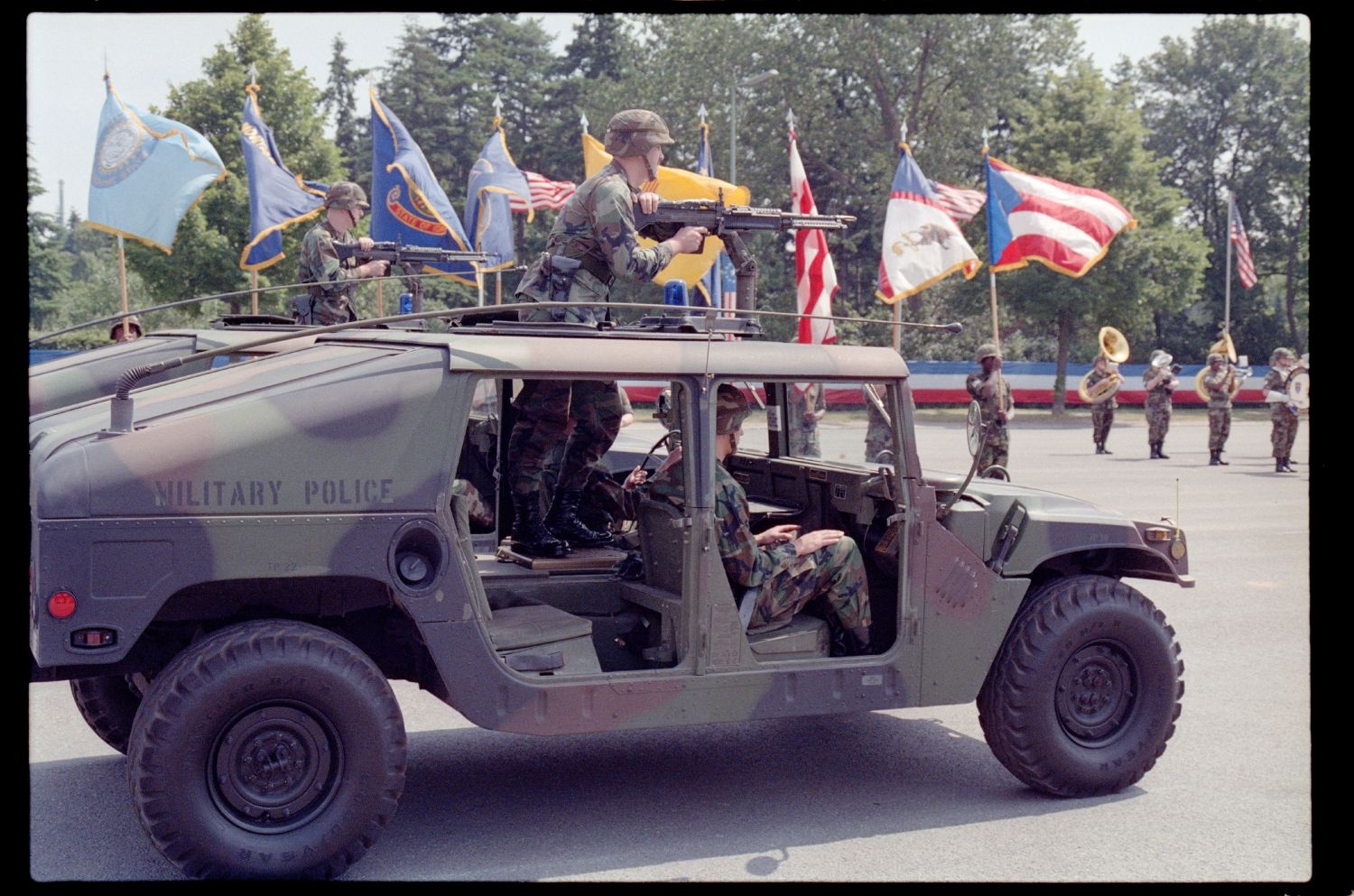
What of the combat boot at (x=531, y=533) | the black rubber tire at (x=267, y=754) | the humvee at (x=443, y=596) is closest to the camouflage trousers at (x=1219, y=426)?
the humvee at (x=443, y=596)

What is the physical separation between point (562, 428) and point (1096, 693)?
2671 mm

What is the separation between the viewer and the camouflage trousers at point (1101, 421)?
26.4 m

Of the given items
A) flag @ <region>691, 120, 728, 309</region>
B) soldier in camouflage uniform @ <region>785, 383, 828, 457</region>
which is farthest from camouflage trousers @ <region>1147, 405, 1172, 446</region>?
soldier in camouflage uniform @ <region>785, 383, 828, 457</region>

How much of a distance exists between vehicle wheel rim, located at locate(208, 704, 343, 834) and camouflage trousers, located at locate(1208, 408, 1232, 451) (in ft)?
71.5

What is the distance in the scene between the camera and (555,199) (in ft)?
83.1

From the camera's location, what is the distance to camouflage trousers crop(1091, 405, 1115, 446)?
86.5ft

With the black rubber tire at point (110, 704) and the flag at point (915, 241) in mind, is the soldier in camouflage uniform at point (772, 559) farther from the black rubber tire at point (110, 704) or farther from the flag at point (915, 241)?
the flag at point (915, 241)

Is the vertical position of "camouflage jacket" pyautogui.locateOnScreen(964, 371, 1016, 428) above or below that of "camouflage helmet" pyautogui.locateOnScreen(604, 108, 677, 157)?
below

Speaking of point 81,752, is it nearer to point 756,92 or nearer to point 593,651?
point 593,651

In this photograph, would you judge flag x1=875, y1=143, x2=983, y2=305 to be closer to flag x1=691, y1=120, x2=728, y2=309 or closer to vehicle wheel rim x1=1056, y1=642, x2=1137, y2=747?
flag x1=691, y1=120, x2=728, y2=309

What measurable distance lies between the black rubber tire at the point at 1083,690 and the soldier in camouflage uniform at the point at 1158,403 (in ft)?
68.0

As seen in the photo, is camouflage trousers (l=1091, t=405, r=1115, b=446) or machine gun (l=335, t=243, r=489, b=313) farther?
camouflage trousers (l=1091, t=405, r=1115, b=446)

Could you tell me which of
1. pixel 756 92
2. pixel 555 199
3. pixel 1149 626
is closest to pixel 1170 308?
pixel 756 92

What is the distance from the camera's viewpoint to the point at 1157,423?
84.9 ft
